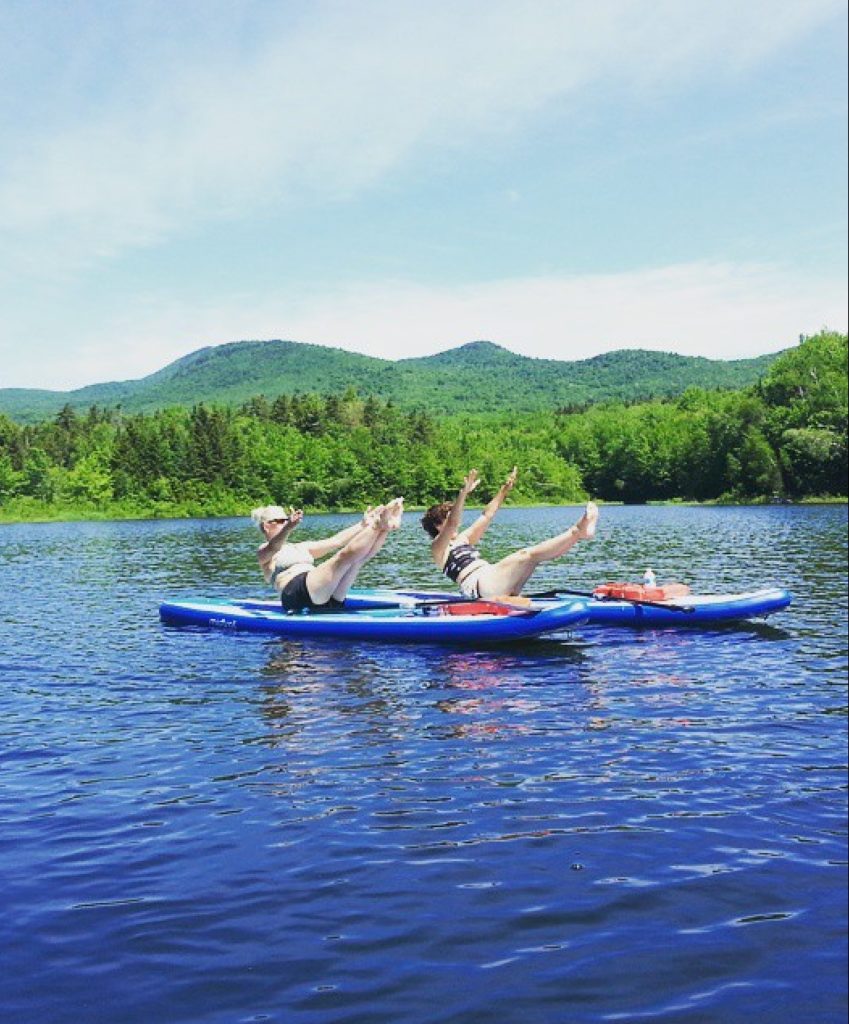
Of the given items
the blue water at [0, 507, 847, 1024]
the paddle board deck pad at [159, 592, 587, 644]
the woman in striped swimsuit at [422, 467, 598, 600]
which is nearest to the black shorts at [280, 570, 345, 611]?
the paddle board deck pad at [159, 592, 587, 644]

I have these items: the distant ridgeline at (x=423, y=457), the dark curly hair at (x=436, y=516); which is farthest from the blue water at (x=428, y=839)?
the distant ridgeline at (x=423, y=457)

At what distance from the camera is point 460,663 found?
48.4 feet

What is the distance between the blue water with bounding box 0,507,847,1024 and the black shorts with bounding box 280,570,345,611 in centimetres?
272

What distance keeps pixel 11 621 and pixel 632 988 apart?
738 inches

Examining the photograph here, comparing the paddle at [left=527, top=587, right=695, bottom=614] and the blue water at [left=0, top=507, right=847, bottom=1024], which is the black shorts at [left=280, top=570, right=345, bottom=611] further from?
the paddle at [left=527, top=587, right=695, bottom=614]

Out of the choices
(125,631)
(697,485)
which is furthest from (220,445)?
(125,631)

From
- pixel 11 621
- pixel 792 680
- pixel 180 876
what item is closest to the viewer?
pixel 180 876

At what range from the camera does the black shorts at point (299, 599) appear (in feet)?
58.2

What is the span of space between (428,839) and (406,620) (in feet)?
30.3

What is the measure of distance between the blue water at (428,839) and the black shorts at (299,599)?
2722 mm

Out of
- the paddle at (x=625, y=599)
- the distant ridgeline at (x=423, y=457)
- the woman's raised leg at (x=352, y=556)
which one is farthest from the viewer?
the distant ridgeline at (x=423, y=457)

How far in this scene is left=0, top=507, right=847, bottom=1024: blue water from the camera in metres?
5.18

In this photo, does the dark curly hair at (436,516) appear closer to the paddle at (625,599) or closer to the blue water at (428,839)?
the paddle at (625,599)

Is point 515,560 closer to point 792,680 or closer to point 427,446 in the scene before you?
point 792,680
